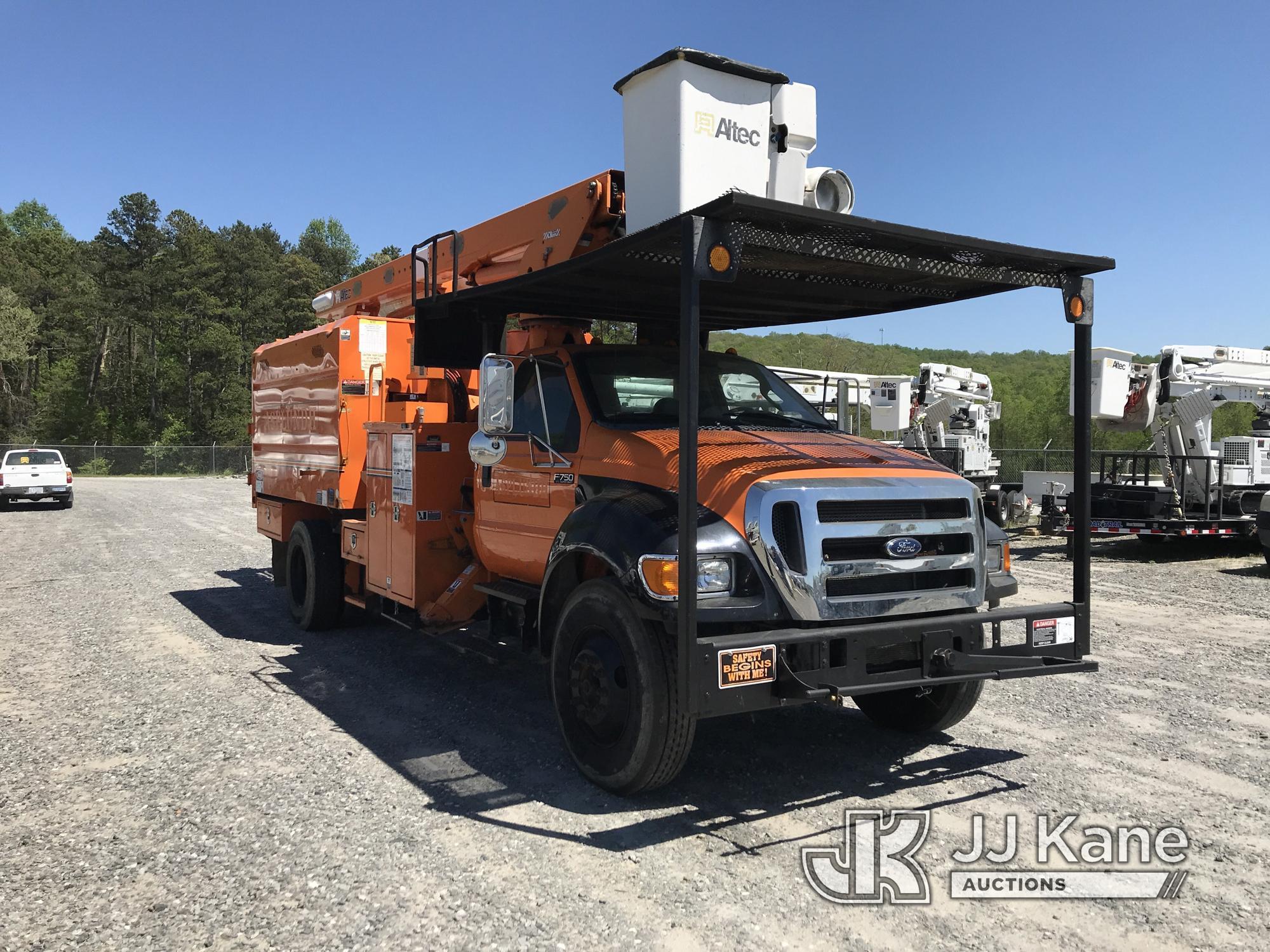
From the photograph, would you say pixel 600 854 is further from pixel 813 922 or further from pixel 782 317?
pixel 782 317

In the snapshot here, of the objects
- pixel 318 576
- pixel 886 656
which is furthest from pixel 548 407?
pixel 318 576

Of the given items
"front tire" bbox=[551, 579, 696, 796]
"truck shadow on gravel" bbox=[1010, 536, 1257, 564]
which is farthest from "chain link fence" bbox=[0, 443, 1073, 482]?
"front tire" bbox=[551, 579, 696, 796]

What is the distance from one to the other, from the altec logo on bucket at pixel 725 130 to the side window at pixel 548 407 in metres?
1.69

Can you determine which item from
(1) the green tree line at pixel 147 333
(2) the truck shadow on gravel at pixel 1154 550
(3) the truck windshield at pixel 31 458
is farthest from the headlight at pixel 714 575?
(1) the green tree line at pixel 147 333

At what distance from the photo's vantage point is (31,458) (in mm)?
24984

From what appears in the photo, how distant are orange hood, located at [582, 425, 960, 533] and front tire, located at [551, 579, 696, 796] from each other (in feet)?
2.07

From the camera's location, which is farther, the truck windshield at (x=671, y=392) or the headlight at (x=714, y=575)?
the truck windshield at (x=671, y=392)

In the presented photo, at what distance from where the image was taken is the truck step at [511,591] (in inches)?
220

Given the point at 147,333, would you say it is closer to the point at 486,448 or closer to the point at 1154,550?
the point at 1154,550

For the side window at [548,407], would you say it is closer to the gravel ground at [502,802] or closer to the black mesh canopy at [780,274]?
the black mesh canopy at [780,274]

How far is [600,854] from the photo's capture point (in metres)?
3.99

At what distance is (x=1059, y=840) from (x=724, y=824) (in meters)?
1.49

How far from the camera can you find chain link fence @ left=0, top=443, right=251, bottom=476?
49.8 m

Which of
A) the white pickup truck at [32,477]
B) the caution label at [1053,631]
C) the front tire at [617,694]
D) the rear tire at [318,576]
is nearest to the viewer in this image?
the front tire at [617,694]
